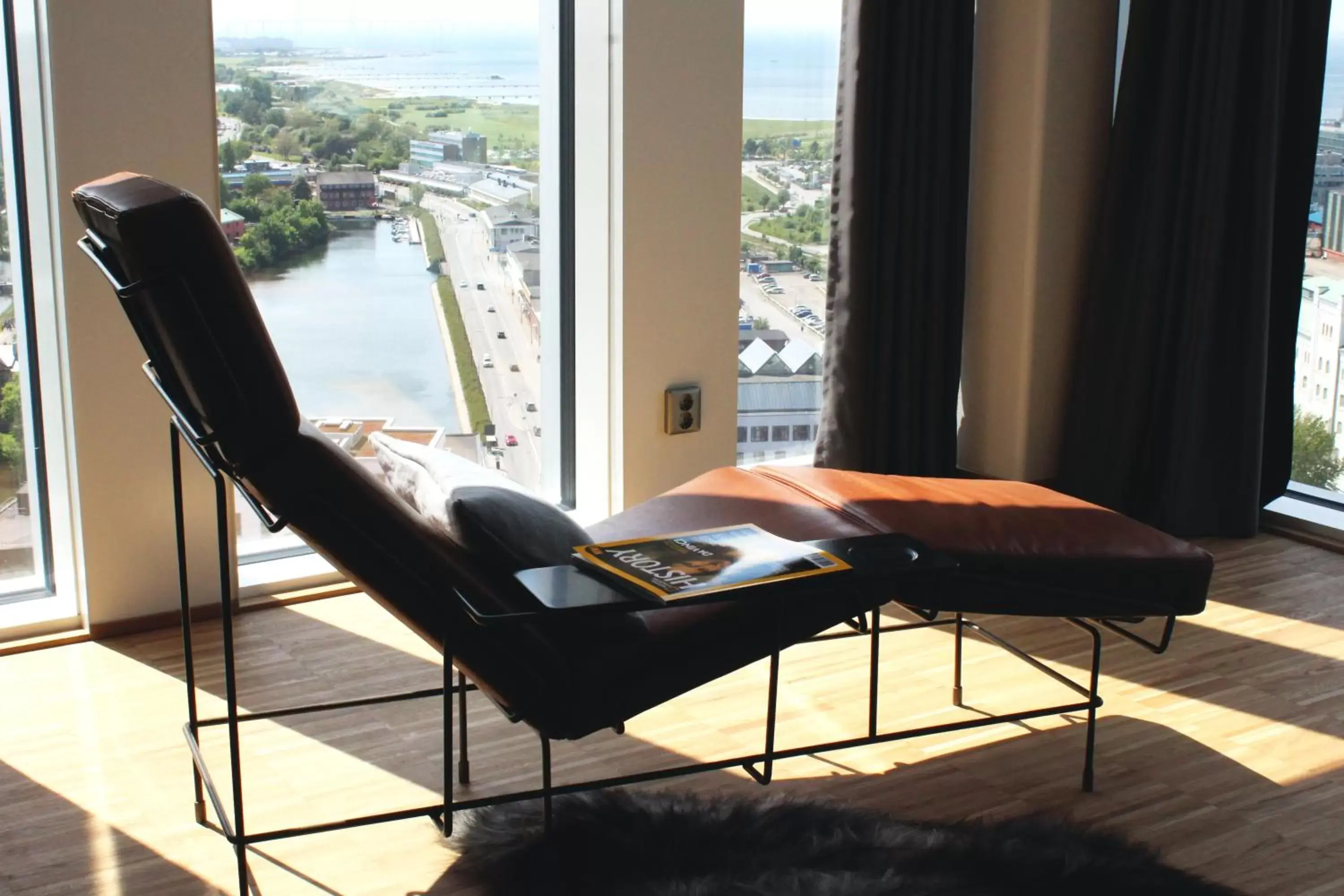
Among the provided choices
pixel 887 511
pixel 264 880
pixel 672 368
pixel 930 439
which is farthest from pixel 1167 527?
pixel 264 880

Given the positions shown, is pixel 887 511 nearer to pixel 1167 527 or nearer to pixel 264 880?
pixel 264 880

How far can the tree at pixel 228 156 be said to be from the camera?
3.55 metres

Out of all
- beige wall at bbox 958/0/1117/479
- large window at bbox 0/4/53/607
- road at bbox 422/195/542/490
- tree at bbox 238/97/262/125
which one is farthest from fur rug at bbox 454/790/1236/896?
beige wall at bbox 958/0/1117/479

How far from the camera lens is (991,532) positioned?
99.3 inches

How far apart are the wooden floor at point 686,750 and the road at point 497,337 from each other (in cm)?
77

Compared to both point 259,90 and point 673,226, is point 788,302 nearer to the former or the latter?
point 673,226

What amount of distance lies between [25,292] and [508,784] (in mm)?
1724

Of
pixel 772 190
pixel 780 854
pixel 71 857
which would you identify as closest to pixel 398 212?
pixel 772 190

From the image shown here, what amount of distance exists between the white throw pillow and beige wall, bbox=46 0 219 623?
3.92ft

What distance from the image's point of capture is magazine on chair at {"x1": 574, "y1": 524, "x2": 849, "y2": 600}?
2006 mm

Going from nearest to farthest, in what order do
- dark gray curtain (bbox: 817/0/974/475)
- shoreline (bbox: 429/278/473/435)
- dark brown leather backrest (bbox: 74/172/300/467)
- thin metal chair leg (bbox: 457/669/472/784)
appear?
dark brown leather backrest (bbox: 74/172/300/467) → thin metal chair leg (bbox: 457/669/472/784) → shoreline (bbox: 429/278/473/435) → dark gray curtain (bbox: 817/0/974/475)

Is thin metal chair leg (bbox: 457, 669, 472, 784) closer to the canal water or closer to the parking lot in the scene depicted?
the canal water

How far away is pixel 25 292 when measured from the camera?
130 inches

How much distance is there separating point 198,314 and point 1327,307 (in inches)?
142
